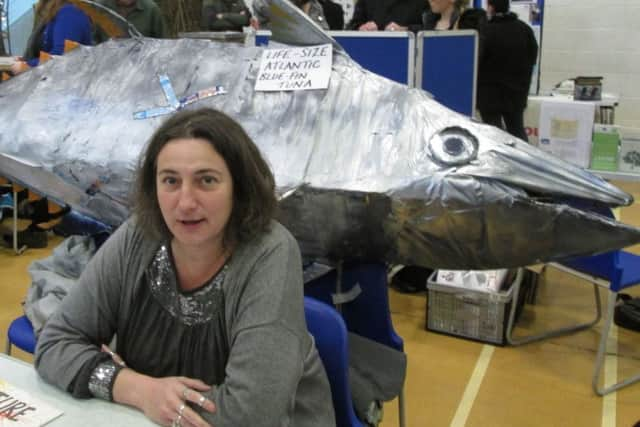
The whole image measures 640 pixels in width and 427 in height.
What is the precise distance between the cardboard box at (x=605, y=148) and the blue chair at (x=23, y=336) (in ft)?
12.6

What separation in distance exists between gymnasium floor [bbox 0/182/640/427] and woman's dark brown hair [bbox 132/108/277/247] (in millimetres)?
1251

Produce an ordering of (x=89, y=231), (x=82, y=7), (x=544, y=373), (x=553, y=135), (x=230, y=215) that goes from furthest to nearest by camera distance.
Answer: (x=553, y=135), (x=82, y=7), (x=544, y=373), (x=89, y=231), (x=230, y=215)

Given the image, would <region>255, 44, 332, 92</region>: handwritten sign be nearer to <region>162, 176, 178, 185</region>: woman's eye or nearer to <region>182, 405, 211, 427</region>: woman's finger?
<region>162, 176, 178, 185</region>: woman's eye

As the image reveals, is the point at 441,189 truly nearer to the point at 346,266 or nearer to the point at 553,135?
the point at 346,266

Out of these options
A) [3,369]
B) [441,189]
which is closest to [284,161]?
[441,189]

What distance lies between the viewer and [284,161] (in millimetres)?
1845

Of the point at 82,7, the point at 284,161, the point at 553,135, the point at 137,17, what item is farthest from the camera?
the point at 553,135

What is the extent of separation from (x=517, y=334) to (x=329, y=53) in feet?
5.16

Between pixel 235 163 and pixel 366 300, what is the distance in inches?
28.7

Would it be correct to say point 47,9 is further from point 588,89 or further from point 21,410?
point 588,89

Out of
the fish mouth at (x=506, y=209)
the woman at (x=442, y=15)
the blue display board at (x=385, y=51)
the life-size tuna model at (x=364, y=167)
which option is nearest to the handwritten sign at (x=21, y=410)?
the life-size tuna model at (x=364, y=167)

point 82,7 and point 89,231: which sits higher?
point 82,7

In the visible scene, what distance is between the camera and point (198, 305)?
1.27m

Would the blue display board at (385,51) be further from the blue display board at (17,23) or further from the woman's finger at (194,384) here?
the blue display board at (17,23)
